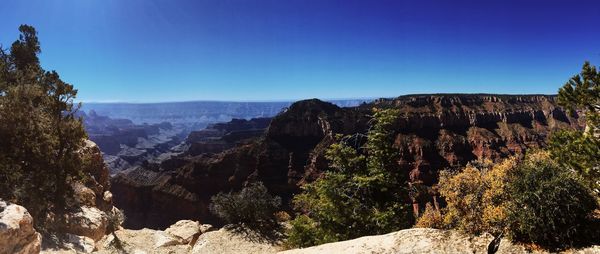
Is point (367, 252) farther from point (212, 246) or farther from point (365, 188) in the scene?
point (212, 246)

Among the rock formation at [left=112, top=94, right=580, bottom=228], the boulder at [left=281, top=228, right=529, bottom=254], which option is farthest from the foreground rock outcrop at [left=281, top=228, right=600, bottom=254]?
the rock formation at [left=112, top=94, right=580, bottom=228]

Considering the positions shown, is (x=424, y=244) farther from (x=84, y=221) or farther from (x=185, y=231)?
(x=185, y=231)

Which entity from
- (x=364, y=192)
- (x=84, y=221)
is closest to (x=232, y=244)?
(x=84, y=221)

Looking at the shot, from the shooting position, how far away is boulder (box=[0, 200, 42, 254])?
36.0ft

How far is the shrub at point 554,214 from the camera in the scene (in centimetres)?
858

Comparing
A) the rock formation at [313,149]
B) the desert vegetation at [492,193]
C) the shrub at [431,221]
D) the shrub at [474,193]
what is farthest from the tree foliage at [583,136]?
the rock formation at [313,149]

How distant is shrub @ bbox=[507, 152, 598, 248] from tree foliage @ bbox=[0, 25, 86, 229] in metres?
22.5

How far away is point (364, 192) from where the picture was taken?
59.1 ft

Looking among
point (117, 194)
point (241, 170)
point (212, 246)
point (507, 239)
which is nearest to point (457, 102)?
point (241, 170)

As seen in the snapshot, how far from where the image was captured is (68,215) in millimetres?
23500

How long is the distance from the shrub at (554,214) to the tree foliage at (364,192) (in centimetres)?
744

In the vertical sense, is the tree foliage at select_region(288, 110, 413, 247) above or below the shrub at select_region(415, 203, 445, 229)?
above

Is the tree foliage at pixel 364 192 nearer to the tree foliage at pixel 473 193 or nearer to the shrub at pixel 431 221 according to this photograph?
the tree foliage at pixel 473 193

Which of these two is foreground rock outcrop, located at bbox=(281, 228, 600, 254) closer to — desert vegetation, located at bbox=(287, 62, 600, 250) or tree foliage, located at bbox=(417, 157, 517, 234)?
desert vegetation, located at bbox=(287, 62, 600, 250)
